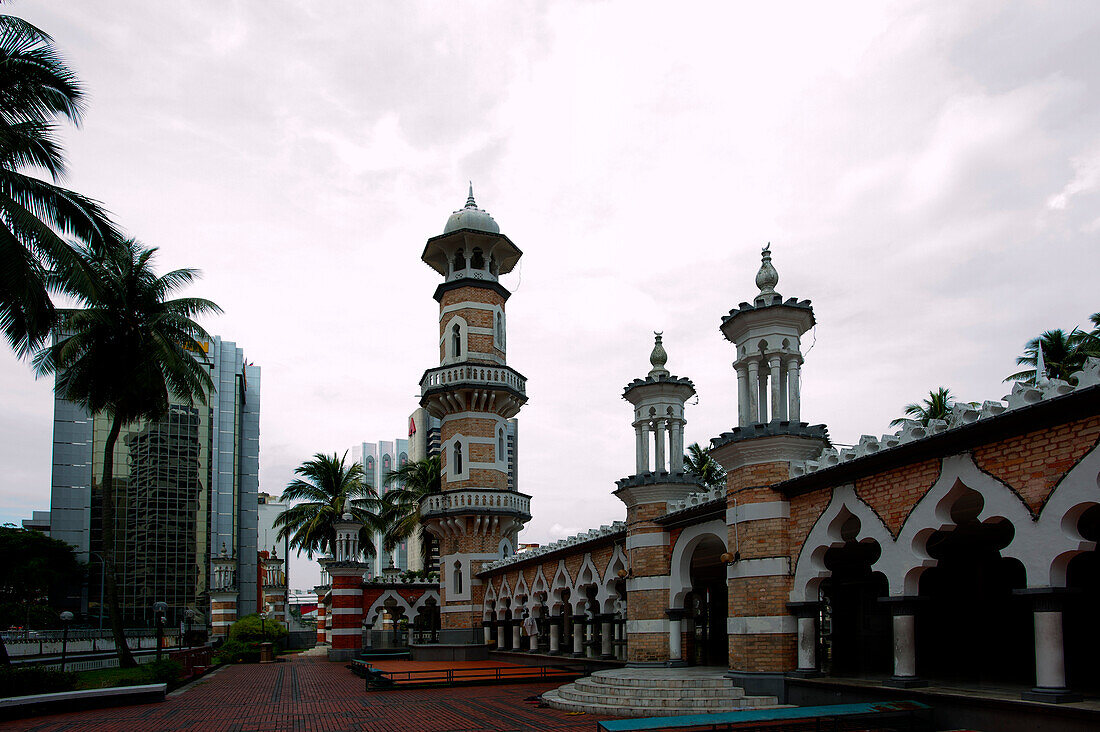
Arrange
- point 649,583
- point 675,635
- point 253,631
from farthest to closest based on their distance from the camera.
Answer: point 253,631 → point 649,583 → point 675,635

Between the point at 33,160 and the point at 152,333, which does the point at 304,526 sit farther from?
the point at 33,160

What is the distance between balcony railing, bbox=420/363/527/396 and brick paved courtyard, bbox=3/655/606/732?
13.8m

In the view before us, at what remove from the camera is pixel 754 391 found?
16.7 meters

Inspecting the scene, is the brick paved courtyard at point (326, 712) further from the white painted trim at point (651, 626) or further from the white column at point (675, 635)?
the white column at point (675, 635)

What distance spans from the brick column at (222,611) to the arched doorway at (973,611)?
144 feet

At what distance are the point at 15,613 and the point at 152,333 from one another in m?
26.5

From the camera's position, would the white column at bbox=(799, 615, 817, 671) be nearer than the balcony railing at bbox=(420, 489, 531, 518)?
Yes

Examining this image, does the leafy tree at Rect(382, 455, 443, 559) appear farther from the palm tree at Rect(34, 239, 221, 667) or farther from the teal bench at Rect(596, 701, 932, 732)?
the teal bench at Rect(596, 701, 932, 732)

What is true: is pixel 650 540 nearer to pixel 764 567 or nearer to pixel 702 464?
pixel 764 567

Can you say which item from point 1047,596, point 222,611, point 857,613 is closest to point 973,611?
point 857,613

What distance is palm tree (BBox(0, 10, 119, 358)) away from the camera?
1772cm

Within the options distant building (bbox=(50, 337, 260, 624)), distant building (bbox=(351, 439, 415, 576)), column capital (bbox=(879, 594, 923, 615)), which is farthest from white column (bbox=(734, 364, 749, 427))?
distant building (bbox=(351, 439, 415, 576))

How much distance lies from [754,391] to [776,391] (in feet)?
1.45

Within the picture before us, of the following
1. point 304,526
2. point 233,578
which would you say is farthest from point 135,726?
point 233,578
